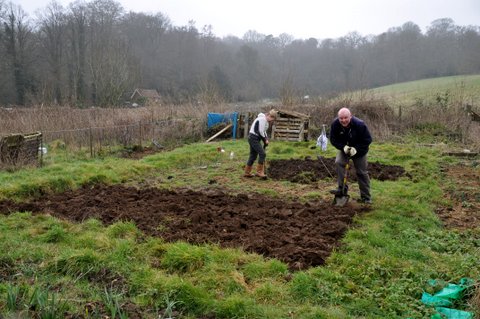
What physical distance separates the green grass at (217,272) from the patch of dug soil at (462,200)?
1.04 feet

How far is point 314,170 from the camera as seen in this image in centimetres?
1141

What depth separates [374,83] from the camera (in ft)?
180

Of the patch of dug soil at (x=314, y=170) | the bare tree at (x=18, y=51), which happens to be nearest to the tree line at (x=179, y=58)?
the bare tree at (x=18, y=51)

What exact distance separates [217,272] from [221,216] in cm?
225

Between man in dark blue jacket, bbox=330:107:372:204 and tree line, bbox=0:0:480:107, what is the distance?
29007 mm

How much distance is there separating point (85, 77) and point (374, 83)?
127ft

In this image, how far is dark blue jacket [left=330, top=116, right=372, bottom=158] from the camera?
7.50m

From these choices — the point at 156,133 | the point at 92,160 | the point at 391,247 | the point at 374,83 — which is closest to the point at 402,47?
the point at 374,83

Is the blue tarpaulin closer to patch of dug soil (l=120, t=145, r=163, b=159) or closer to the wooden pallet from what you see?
the wooden pallet

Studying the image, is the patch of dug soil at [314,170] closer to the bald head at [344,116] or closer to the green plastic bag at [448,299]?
the bald head at [344,116]

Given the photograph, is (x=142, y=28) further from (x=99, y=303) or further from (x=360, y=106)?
(x=99, y=303)

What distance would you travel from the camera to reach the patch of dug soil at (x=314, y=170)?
412 inches

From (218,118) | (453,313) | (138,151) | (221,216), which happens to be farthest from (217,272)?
(218,118)

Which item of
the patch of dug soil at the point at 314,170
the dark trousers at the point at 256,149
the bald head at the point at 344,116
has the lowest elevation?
the patch of dug soil at the point at 314,170
